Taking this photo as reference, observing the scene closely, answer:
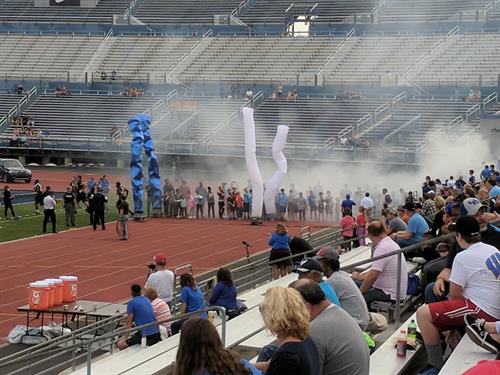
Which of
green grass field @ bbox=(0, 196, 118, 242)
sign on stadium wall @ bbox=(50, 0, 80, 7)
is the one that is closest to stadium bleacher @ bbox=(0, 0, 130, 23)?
sign on stadium wall @ bbox=(50, 0, 80, 7)

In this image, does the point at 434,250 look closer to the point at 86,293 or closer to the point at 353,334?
the point at 353,334

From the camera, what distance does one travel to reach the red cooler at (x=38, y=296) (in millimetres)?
14102

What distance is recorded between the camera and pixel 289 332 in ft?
15.7

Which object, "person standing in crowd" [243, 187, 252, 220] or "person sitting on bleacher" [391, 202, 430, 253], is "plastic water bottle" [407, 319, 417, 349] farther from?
"person standing in crowd" [243, 187, 252, 220]

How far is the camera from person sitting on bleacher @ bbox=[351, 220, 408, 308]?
8.83 metres

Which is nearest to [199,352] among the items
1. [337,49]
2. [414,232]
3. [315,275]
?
[315,275]

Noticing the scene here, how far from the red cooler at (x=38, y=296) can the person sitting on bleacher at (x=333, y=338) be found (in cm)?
921

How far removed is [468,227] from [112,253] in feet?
58.5

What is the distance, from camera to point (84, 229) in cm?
2820

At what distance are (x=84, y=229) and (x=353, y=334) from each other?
23.4 metres

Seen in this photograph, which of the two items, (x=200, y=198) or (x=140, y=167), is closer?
(x=140, y=167)

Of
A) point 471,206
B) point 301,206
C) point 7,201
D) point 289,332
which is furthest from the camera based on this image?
point 301,206

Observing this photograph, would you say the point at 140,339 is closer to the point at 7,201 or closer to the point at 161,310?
the point at 161,310

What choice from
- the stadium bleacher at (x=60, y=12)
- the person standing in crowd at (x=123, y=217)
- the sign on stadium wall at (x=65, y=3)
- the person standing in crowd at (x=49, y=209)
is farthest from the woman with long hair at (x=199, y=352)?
the sign on stadium wall at (x=65, y=3)
